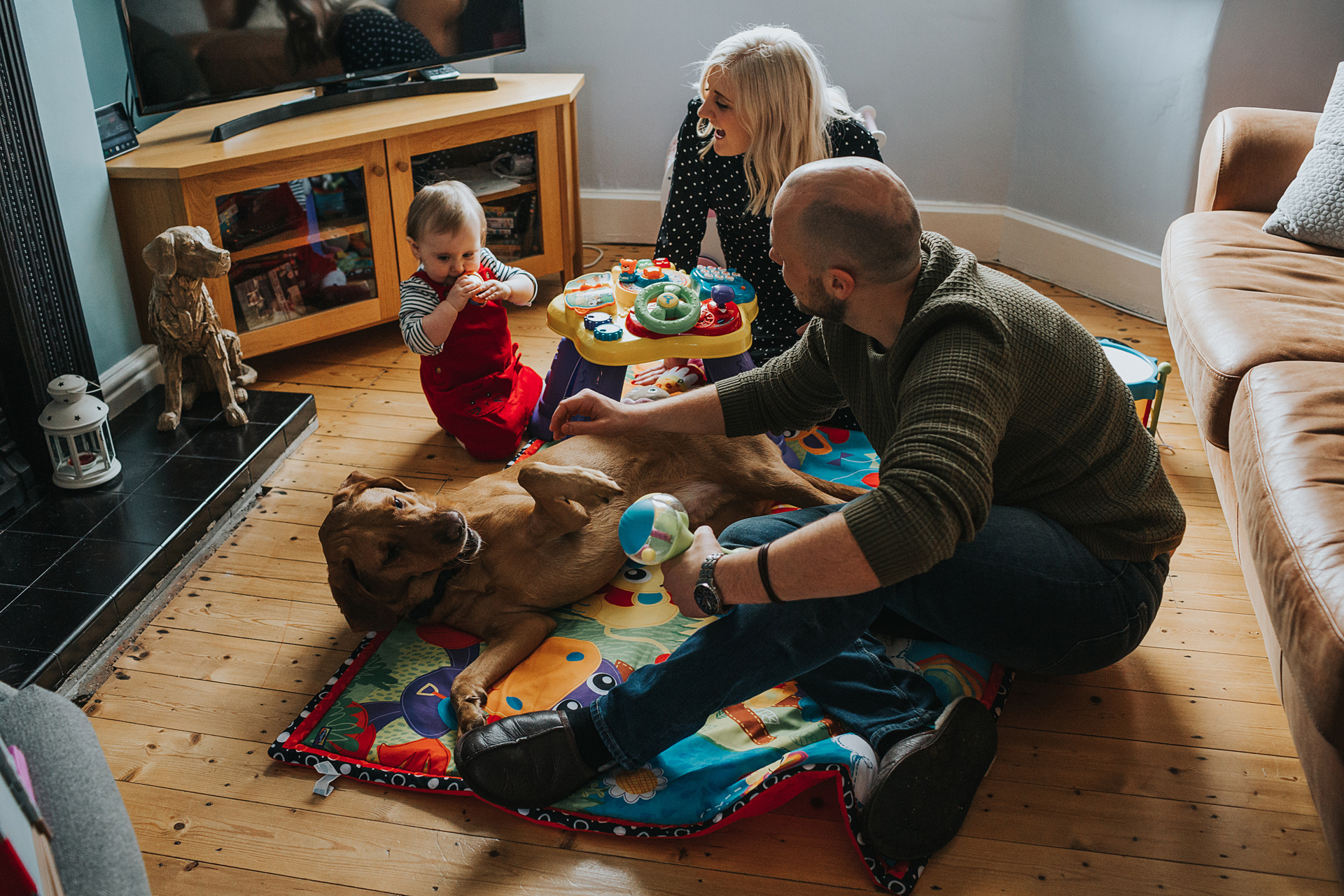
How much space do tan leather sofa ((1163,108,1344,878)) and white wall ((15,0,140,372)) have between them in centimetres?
282

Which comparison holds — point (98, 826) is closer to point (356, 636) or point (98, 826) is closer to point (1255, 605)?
point (356, 636)

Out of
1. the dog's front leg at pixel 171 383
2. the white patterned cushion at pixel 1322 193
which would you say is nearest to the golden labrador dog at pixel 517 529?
the dog's front leg at pixel 171 383

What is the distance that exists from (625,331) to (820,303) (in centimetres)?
106

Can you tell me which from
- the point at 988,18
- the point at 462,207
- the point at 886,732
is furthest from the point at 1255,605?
the point at 988,18

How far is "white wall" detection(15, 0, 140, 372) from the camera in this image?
8.23 ft

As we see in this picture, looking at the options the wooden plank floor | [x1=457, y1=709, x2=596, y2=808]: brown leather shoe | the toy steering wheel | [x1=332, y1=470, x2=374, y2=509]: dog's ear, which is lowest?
the wooden plank floor

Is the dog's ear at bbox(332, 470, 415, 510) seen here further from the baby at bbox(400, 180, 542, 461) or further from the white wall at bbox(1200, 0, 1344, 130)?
the white wall at bbox(1200, 0, 1344, 130)

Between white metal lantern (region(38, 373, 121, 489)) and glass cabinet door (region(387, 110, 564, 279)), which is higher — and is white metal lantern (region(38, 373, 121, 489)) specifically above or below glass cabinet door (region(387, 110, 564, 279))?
below

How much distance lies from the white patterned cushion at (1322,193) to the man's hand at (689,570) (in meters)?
2.04

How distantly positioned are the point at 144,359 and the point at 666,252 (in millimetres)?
1568

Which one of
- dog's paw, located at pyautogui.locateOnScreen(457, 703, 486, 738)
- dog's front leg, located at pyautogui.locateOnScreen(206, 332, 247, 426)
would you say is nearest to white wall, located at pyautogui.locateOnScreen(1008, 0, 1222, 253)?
dog's paw, located at pyautogui.locateOnScreen(457, 703, 486, 738)

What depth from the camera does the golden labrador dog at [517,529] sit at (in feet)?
6.17

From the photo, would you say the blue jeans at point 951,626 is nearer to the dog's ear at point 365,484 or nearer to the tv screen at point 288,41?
the dog's ear at point 365,484

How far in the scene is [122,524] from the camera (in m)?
2.32
